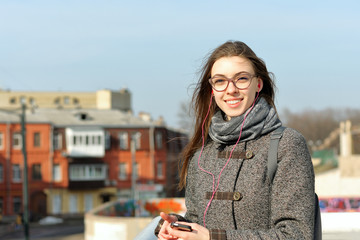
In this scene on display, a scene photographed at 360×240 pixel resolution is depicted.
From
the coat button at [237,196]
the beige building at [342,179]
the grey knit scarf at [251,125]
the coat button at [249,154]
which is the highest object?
the grey knit scarf at [251,125]

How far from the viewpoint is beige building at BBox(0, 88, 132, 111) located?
8694cm

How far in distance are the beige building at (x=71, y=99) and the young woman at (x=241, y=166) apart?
8329 cm

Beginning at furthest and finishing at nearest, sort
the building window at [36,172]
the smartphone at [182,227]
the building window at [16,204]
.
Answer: the building window at [36,172] < the building window at [16,204] < the smartphone at [182,227]

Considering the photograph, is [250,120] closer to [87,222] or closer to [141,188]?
[87,222]

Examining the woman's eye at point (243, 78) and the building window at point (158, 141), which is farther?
the building window at point (158, 141)

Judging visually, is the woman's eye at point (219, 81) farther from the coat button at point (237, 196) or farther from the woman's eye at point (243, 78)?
the coat button at point (237, 196)

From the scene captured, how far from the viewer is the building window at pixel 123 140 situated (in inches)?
2309

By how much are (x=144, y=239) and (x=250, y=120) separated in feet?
2.58

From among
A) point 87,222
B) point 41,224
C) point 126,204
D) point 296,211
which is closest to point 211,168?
point 296,211

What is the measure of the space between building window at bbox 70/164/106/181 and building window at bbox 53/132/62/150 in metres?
2.04

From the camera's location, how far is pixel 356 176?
54.6 m

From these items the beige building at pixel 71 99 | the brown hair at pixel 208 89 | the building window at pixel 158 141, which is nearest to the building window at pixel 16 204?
the building window at pixel 158 141

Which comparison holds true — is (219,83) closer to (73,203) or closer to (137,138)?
(73,203)

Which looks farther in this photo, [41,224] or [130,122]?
[130,122]
